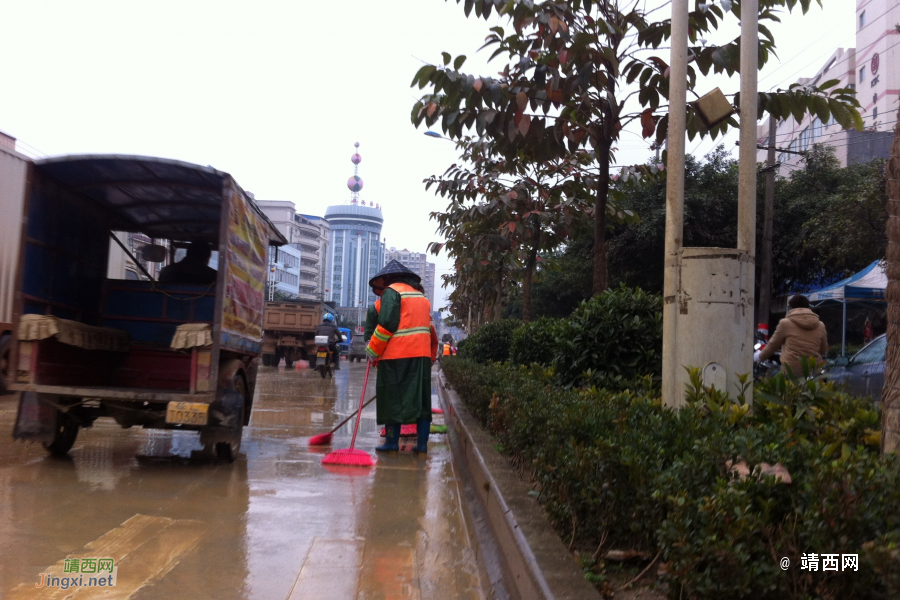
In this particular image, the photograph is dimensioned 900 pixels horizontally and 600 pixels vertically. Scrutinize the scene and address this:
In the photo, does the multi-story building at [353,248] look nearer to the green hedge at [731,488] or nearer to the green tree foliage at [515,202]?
the green tree foliage at [515,202]

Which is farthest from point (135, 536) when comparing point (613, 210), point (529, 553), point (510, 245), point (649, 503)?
point (510, 245)

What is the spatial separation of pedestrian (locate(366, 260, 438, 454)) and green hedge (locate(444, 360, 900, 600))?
3349mm

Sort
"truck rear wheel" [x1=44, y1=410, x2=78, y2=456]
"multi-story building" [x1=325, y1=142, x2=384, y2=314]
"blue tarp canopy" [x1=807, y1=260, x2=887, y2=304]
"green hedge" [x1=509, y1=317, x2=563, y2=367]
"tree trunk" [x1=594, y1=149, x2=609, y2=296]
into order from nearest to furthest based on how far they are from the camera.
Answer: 1. "truck rear wheel" [x1=44, y1=410, x2=78, y2=456]
2. "tree trunk" [x1=594, y1=149, x2=609, y2=296]
3. "green hedge" [x1=509, y1=317, x2=563, y2=367]
4. "blue tarp canopy" [x1=807, y1=260, x2=887, y2=304]
5. "multi-story building" [x1=325, y1=142, x2=384, y2=314]

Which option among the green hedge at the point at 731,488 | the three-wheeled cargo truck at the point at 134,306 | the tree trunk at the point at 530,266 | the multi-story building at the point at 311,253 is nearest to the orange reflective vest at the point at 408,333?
the three-wheeled cargo truck at the point at 134,306

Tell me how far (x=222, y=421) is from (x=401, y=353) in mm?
2025

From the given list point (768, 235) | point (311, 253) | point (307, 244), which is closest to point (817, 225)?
point (768, 235)

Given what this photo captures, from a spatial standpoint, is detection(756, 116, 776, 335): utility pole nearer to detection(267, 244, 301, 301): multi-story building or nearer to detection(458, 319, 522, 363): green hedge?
detection(458, 319, 522, 363): green hedge

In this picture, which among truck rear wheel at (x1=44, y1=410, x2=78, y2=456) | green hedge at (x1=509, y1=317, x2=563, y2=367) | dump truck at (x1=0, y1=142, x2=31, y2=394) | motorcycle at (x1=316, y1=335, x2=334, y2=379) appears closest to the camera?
truck rear wheel at (x1=44, y1=410, x2=78, y2=456)

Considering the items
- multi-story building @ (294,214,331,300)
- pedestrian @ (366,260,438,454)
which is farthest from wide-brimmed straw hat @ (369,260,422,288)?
multi-story building @ (294,214,331,300)

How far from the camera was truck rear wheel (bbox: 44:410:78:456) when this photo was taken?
7039 mm

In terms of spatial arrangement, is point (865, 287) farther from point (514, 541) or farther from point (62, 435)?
point (514, 541)

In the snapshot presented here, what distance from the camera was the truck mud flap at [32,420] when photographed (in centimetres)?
666

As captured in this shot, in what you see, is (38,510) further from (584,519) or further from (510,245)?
(510,245)

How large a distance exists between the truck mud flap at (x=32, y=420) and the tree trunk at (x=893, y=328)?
6.15m
